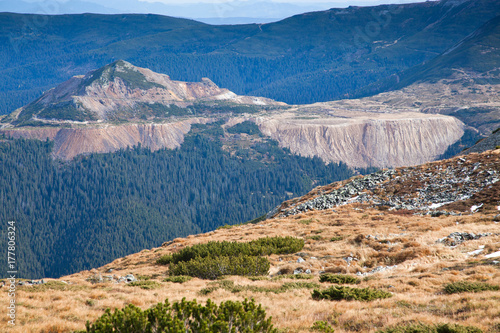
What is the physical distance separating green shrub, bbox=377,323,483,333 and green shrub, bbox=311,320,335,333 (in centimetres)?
152

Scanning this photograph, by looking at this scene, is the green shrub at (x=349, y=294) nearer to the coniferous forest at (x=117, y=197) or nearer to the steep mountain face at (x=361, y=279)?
the steep mountain face at (x=361, y=279)

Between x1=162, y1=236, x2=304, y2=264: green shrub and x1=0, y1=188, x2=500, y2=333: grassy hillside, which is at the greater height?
x1=0, y1=188, x2=500, y2=333: grassy hillside

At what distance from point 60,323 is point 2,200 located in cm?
17986

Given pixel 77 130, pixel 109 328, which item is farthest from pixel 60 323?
pixel 77 130

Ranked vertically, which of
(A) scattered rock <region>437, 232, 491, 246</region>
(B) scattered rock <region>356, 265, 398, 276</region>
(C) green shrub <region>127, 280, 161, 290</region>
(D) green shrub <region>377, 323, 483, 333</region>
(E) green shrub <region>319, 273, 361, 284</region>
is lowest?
(B) scattered rock <region>356, 265, 398, 276</region>

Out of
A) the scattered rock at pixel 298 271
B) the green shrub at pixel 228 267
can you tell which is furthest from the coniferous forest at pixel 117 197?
the scattered rock at pixel 298 271

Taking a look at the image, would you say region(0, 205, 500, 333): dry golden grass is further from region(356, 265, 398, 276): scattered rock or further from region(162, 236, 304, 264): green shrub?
region(162, 236, 304, 264): green shrub

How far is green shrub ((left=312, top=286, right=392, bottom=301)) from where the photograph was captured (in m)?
14.9

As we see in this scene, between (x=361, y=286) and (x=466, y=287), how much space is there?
4.26m

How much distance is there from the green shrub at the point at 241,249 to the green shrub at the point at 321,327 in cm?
1362

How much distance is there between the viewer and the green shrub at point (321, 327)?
36.4 feet

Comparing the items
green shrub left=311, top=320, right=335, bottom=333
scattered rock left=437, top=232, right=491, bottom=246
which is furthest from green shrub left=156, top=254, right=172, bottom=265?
scattered rock left=437, top=232, right=491, bottom=246

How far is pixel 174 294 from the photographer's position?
55.6 ft

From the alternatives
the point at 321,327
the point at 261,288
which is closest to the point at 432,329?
the point at 321,327
